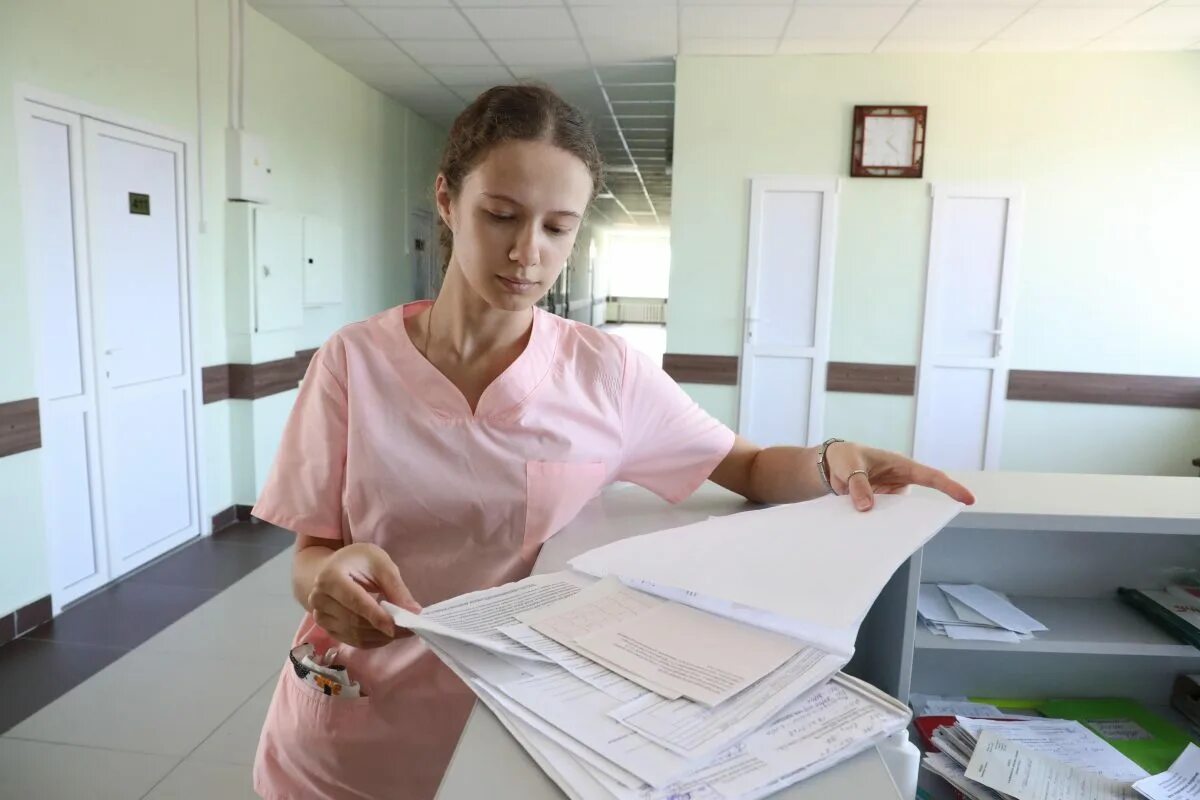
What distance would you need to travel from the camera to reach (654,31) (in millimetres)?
4344

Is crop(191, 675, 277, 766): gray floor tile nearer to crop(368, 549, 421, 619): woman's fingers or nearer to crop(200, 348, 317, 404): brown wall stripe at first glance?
crop(368, 549, 421, 619): woman's fingers

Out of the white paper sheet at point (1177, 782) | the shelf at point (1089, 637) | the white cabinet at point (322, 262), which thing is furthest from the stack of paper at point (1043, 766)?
the white cabinet at point (322, 262)

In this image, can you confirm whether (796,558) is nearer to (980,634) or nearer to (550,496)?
(550,496)

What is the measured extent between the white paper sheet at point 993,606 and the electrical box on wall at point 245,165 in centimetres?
391

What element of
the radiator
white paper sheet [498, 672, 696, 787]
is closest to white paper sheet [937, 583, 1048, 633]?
white paper sheet [498, 672, 696, 787]

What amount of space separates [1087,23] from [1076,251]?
4.22ft

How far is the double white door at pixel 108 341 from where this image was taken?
10.0 ft

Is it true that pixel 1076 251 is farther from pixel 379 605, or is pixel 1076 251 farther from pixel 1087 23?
pixel 379 605

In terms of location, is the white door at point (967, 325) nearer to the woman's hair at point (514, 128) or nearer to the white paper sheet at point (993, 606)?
the white paper sheet at point (993, 606)

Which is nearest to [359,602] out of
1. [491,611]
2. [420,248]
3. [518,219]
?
[491,611]

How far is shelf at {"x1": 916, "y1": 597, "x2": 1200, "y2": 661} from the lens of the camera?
1.26m

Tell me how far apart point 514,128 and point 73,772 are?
2.26 meters

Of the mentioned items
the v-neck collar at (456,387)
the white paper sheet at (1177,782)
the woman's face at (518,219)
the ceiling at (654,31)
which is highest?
the ceiling at (654,31)

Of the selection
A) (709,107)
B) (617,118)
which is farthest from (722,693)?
(617,118)
